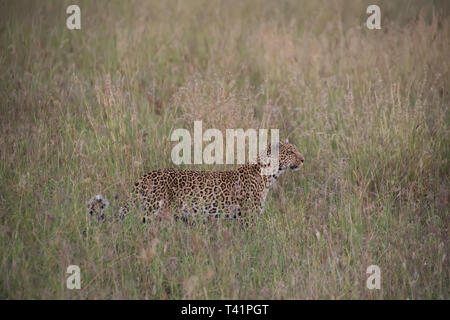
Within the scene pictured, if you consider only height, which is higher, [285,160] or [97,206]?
[285,160]

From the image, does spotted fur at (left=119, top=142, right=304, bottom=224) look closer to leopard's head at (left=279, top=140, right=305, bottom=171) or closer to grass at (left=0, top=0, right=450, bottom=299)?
leopard's head at (left=279, top=140, right=305, bottom=171)

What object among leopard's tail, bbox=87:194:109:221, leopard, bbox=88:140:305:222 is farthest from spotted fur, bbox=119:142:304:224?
leopard's tail, bbox=87:194:109:221

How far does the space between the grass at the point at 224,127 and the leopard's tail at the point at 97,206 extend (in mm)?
84

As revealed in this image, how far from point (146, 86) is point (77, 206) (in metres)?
3.25

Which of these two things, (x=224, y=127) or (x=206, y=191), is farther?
(x=224, y=127)

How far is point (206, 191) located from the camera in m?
6.25

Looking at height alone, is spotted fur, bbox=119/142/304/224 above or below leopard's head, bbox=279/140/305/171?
below

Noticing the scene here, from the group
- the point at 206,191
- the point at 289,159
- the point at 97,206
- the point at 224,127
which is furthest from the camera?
the point at 224,127

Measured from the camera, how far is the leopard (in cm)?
596

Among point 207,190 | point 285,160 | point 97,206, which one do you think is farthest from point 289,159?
A: point 97,206

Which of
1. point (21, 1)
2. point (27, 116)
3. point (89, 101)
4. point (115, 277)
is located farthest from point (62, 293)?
point (21, 1)

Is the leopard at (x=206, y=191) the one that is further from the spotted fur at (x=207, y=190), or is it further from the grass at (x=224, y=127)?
the grass at (x=224, y=127)

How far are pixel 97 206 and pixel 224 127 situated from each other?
2.13m

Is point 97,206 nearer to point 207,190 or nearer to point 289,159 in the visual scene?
point 207,190
